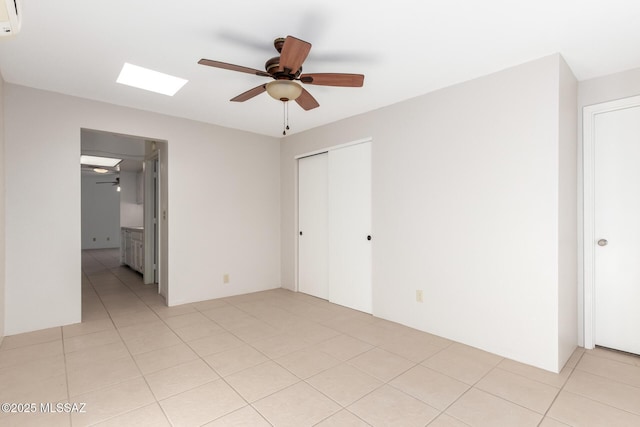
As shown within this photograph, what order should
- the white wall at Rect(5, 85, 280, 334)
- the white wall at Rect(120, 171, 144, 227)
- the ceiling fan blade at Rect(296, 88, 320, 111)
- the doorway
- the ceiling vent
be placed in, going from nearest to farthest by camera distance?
1. the ceiling vent
2. the ceiling fan blade at Rect(296, 88, 320, 111)
3. the white wall at Rect(5, 85, 280, 334)
4. the doorway
5. the white wall at Rect(120, 171, 144, 227)

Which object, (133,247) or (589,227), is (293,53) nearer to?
(589,227)

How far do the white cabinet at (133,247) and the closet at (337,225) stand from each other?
3070 millimetres

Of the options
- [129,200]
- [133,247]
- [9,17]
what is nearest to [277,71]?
[9,17]

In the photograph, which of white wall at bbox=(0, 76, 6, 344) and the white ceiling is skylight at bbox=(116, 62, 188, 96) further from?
white wall at bbox=(0, 76, 6, 344)

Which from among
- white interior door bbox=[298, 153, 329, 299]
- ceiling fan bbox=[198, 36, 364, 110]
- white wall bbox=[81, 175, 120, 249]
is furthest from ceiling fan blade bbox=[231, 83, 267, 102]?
white wall bbox=[81, 175, 120, 249]

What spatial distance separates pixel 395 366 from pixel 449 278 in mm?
1003

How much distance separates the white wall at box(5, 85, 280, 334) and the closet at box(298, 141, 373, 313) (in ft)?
2.00

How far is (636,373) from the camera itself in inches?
90.3

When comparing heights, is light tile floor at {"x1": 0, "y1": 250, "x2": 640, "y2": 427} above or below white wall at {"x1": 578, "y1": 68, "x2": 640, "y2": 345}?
below

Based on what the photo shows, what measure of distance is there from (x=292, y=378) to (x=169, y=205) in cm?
270

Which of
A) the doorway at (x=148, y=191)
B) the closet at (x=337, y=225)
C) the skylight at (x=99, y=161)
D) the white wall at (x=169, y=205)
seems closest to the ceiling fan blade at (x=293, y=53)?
the closet at (x=337, y=225)

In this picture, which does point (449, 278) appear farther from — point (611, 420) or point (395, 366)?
point (611, 420)

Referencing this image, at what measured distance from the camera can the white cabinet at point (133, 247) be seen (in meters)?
5.64

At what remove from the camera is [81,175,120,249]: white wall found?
10.2 m
